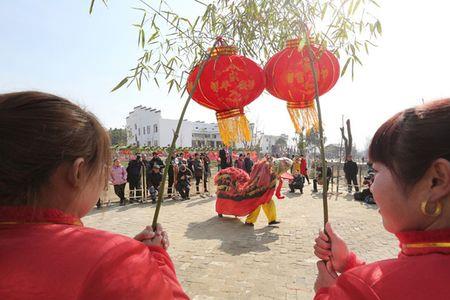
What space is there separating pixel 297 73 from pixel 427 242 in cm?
209

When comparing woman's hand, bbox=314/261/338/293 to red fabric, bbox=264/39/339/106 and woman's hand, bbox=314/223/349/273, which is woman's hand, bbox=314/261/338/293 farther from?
red fabric, bbox=264/39/339/106

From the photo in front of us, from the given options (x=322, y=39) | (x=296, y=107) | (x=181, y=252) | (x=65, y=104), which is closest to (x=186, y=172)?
(x=181, y=252)

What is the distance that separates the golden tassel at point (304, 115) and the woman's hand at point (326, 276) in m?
1.78

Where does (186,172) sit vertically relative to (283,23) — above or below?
below

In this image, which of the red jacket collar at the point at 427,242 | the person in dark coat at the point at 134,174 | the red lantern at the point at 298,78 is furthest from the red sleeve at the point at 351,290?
the person in dark coat at the point at 134,174

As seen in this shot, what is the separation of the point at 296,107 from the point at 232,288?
2443 millimetres

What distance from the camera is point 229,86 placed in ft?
9.30

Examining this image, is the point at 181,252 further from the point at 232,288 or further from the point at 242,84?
the point at 242,84

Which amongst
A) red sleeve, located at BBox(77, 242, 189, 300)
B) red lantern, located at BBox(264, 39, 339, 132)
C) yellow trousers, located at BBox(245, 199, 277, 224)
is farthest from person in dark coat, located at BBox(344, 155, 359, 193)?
red sleeve, located at BBox(77, 242, 189, 300)

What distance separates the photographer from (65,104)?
98cm

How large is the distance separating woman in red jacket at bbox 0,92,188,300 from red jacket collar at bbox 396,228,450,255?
2.40 ft

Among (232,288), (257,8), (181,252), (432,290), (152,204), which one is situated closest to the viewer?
(432,290)

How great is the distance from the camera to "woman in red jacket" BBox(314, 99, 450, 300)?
805 mm

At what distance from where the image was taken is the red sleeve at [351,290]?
32.3 inches
